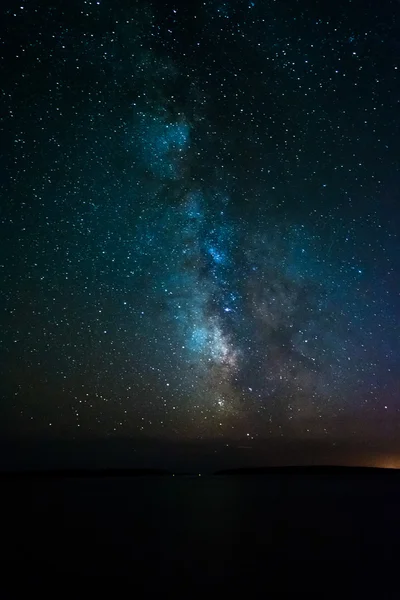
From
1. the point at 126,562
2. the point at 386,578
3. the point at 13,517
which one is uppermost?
the point at 13,517

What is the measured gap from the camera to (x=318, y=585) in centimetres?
904

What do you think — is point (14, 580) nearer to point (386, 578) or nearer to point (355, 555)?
point (386, 578)

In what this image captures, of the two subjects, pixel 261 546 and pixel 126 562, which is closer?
pixel 126 562

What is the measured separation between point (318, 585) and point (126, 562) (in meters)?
4.88

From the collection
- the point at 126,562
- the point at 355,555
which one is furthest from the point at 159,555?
the point at 355,555

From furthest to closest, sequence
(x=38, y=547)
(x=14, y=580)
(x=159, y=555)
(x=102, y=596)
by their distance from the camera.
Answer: (x=38, y=547) < (x=159, y=555) < (x=14, y=580) < (x=102, y=596)

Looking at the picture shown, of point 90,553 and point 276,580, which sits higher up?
point 90,553

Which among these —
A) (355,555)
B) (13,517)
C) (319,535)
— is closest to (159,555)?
(355,555)

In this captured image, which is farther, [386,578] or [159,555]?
[159,555]

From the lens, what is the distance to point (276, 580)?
9.55 meters

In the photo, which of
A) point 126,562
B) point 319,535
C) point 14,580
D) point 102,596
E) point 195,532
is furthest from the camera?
point 195,532

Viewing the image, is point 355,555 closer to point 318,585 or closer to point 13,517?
point 318,585

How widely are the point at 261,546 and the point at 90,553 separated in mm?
4827

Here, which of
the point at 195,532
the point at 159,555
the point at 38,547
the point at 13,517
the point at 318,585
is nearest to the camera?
the point at 318,585
